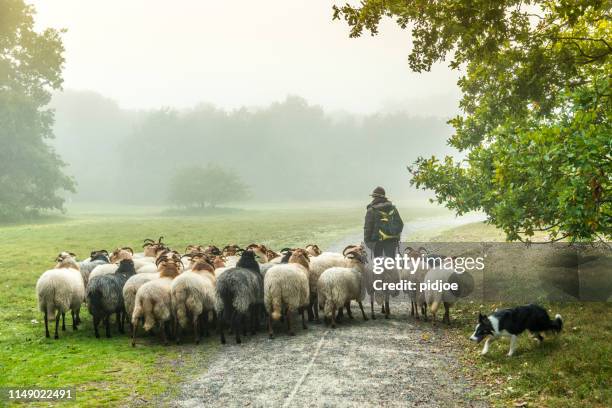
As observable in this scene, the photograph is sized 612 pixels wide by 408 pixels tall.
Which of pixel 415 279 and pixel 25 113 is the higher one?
pixel 25 113

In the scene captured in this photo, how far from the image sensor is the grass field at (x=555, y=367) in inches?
305

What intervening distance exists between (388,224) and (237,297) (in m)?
5.66

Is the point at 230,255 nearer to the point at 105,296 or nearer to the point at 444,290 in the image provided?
the point at 105,296

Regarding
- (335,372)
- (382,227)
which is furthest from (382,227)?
(335,372)

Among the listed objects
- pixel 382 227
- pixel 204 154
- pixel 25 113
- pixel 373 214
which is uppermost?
pixel 204 154

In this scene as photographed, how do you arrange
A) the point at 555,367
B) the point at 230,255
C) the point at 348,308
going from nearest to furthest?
the point at 555,367 → the point at 348,308 → the point at 230,255

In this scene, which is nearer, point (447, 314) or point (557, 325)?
point (557, 325)

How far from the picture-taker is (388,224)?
14797 millimetres

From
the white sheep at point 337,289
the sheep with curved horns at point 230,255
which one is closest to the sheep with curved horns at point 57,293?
the sheep with curved horns at point 230,255

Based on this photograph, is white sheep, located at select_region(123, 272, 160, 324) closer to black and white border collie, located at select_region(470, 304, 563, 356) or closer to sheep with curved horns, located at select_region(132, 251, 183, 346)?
sheep with curved horns, located at select_region(132, 251, 183, 346)

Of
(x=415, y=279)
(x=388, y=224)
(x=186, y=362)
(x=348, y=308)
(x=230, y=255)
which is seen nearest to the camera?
(x=186, y=362)

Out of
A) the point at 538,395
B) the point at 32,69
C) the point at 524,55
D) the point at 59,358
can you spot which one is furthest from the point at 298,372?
the point at 32,69

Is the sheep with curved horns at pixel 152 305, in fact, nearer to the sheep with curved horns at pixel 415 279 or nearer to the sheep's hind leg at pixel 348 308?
the sheep's hind leg at pixel 348 308

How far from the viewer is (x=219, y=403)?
25.6 ft
